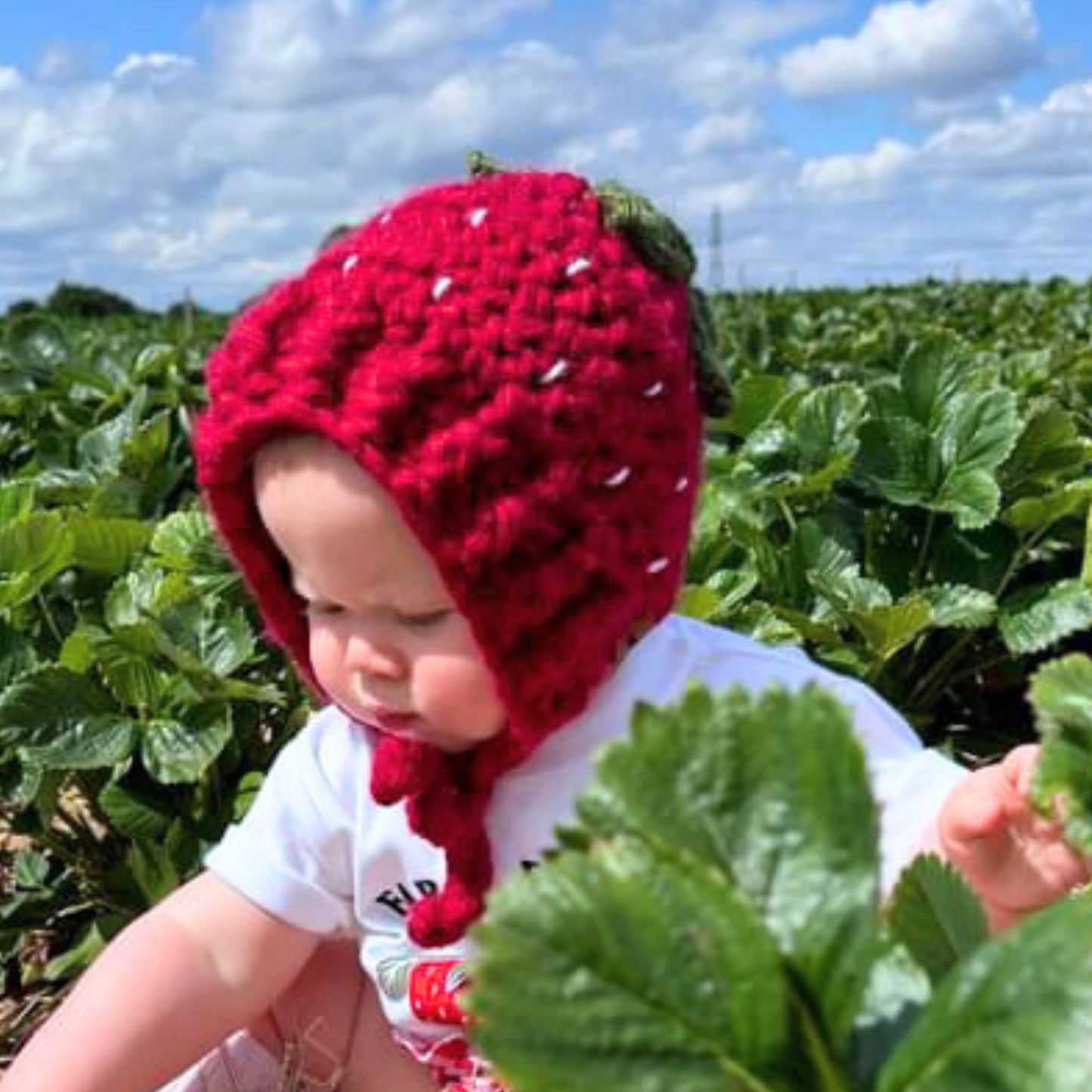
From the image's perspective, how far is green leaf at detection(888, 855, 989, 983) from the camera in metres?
0.70

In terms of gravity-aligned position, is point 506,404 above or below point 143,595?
above

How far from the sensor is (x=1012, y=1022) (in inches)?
19.0

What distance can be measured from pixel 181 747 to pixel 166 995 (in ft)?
2.51

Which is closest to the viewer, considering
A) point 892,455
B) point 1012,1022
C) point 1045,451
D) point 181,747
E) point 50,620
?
point 1012,1022

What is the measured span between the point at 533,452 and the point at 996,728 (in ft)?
7.36

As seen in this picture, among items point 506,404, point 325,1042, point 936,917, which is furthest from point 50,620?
point 936,917

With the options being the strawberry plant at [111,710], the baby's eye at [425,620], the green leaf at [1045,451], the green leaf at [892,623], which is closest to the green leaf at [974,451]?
the green leaf at [1045,451]

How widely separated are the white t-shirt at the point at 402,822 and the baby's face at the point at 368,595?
146 mm

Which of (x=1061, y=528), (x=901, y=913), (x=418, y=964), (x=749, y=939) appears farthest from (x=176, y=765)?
(x=749, y=939)

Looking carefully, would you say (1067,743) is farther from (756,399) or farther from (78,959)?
(756,399)

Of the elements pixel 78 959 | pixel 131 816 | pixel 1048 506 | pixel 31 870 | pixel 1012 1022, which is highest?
pixel 1012 1022

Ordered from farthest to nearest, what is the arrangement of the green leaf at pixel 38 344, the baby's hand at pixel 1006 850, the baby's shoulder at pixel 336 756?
1. the green leaf at pixel 38 344
2. the baby's shoulder at pixel 336 756
3. the baby's hand at pixel 1006 850

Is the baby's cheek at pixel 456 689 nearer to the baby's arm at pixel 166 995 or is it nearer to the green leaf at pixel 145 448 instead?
the baby's arm at pixel 166 995

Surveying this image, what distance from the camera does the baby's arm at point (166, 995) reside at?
70.4 inches
